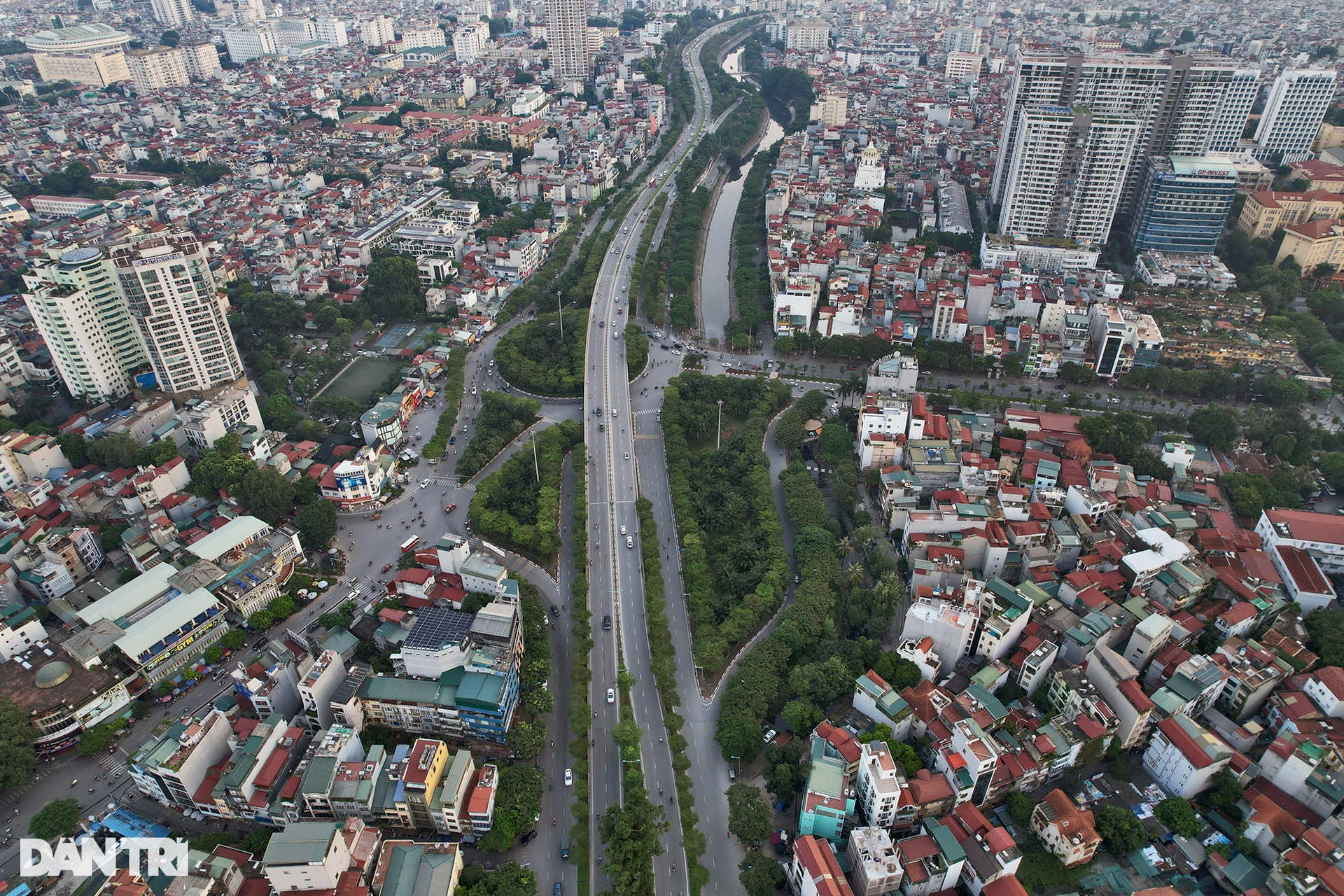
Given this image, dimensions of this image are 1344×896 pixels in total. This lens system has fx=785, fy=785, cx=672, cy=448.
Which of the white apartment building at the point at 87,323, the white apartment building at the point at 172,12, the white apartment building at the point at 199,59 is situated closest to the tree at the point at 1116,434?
the white apartment building at the point at 87,323

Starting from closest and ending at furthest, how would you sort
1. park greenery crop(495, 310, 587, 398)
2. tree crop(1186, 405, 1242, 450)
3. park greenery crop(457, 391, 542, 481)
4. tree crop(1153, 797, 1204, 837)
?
tree crop(1153, 797, 1204, 837), tree crop(1186, 405, 1242, 450), park greenery crop(457, 391, 542, 481), park greenery crop(495, 310, 587, 398)

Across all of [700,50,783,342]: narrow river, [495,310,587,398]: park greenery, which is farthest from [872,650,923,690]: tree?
[700,50,783,342]: narrow river

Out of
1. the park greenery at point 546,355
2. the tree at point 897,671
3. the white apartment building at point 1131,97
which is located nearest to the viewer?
the tree at point 897,671

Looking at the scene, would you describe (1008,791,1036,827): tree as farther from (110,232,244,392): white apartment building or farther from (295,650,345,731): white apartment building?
(110,232,244,392): white apartment building

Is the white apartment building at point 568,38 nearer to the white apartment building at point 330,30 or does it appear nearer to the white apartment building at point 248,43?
the white apartment building at point 330,30

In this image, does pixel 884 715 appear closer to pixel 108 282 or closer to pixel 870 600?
pixel 870 600
